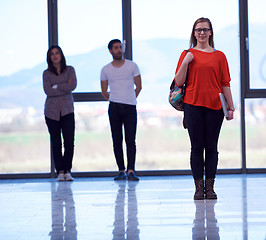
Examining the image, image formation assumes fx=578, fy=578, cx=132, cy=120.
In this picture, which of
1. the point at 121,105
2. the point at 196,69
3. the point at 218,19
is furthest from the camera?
the point at 218,19

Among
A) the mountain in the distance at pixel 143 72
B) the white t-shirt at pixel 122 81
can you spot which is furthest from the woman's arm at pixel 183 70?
the mountain in the distance at pixel 143 72

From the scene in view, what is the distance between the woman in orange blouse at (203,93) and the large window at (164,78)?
1.99 metres

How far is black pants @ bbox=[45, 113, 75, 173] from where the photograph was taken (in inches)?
225

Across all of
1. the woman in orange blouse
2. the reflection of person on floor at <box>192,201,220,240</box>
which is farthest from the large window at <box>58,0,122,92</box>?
the reflection of person on floor at <box>192,201,220,240</box>

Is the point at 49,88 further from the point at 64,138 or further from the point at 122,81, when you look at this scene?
the point at 122,81

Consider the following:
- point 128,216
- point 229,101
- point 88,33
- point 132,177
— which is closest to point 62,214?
point 128,216

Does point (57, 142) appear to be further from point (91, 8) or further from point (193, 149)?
point (193, 149)

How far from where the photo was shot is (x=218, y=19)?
607 cm

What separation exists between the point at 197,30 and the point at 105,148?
2.41 metres

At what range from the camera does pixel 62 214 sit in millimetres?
3709

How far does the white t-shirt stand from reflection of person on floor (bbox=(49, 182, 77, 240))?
985 mm

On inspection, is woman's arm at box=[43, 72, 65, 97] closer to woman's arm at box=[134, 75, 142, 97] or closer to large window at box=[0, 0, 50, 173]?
large window at box=[0, 0, 50, 173]

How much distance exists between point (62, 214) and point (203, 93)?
1263 millimetres

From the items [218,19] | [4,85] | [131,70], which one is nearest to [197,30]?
[131,70]
